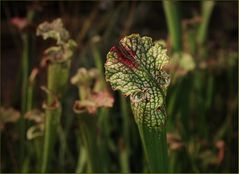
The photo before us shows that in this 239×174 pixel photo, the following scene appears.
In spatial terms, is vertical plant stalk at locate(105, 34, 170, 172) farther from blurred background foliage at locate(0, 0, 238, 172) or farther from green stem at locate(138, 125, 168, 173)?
blurred background foliage at locate(0, 0, 238, 172)

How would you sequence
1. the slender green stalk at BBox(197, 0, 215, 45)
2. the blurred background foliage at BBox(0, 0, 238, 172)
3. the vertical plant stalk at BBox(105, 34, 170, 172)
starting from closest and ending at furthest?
the vertical plant stalk at BBox(105, 34, 170, 172) < the blurred background foliage at BBox(0, 0, 238, 172) < the slender green stalk at BBox(197, 0, 215, 45)

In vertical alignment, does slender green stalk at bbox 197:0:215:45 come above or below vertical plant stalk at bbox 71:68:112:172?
above

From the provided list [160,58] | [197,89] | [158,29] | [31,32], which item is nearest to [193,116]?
[197,89]

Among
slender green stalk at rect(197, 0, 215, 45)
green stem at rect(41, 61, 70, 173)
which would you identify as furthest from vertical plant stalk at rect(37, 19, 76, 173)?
slender green stalk at rect(197, 0, 215, 45)

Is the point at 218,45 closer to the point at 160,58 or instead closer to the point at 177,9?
the point at 177,9

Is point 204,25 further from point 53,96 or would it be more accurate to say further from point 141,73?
point 141,73

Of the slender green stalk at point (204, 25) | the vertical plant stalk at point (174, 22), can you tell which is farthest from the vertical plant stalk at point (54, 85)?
the slender green stalk at point (204, 25)

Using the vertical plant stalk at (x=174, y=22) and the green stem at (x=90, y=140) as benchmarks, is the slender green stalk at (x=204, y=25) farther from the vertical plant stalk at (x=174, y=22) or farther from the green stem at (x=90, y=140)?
the green stem at (x=90, y=140)
